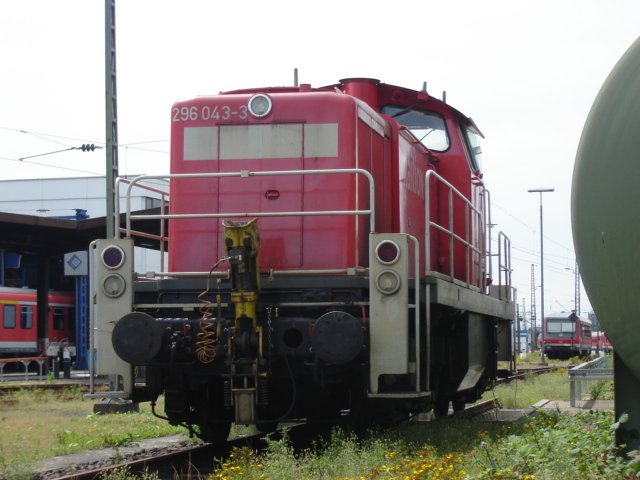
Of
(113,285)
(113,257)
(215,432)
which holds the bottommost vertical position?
(215,432)

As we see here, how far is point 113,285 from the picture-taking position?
8.32 m

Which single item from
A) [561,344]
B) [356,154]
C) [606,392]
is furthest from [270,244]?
[561,344]

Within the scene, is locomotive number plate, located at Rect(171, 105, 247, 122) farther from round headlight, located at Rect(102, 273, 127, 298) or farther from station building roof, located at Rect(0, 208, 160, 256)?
station building roof, located at Rect(0, 208, 160, 256)

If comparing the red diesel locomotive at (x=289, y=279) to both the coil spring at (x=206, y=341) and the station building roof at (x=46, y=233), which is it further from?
the station building roof at (x=46, y=233)

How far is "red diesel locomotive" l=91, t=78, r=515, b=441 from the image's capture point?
782cm

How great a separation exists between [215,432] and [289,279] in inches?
81.1

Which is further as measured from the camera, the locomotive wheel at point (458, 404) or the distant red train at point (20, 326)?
the distant red train at point (20, 326)

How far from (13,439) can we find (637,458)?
24.1 feet

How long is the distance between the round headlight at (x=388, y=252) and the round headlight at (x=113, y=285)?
84.7 inches

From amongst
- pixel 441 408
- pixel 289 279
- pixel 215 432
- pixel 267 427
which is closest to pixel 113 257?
pixel 289 279

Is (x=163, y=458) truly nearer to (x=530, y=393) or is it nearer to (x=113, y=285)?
(x=113, y=285)

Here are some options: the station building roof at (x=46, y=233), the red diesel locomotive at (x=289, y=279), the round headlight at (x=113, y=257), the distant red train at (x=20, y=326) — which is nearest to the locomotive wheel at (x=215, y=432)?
the red diesel locomotive at (x=289, y=279)

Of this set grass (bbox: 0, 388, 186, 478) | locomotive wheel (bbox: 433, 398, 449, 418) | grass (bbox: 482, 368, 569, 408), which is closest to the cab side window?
locomotive wheel (bbox: 433, 398, 449, 418)

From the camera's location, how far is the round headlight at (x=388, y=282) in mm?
7762
